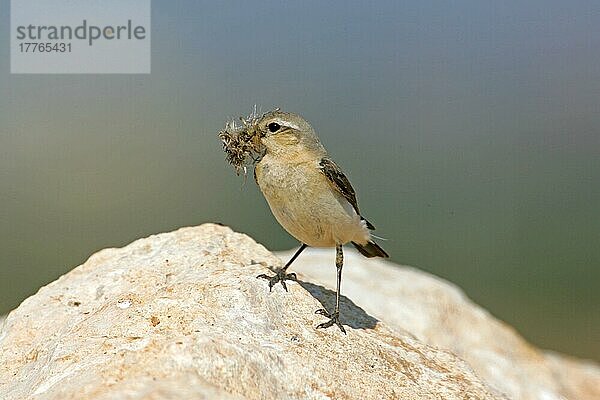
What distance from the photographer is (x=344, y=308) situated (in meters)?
5.97

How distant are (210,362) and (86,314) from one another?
1746 millimetres

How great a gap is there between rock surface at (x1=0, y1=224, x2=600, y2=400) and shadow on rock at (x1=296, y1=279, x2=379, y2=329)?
2 centimetres

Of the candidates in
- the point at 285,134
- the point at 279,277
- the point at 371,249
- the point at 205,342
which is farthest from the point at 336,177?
the point at 205,342

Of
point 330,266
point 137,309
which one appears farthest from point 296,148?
point 330,266

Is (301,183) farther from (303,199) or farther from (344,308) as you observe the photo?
(344,308)

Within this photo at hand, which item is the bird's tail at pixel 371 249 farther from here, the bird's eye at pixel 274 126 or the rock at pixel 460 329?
the bird's eye at pixel 274 126

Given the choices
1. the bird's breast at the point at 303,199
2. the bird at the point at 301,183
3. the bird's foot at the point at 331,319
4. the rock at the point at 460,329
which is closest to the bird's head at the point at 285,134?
the bird at the point at 301,183

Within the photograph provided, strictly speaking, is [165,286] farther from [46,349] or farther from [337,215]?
[337,215]

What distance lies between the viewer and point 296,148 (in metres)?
5.98

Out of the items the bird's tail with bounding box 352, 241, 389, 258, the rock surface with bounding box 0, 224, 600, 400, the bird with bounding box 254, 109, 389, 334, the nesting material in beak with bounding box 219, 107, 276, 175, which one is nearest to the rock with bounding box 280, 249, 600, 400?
the rock surface with bounding box 0, 224, 600, 400

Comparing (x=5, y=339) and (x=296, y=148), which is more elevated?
(x=296, y=148)

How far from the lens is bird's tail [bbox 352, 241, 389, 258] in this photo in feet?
22.0

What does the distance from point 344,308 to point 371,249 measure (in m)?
0.94

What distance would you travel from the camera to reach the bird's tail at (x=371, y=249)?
6715mm
